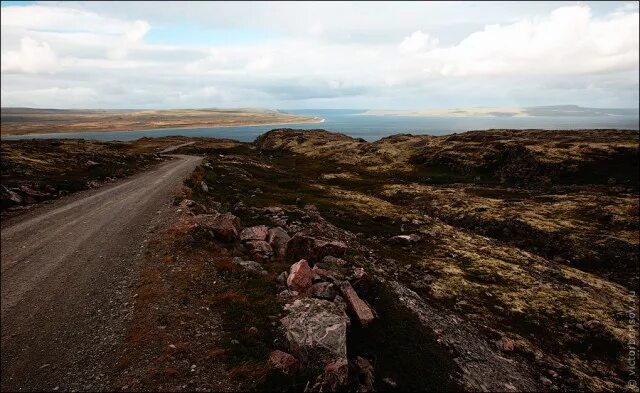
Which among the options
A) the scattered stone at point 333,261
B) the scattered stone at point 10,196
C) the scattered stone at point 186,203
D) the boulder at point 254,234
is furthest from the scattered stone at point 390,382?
the scattered stone at point 10,196

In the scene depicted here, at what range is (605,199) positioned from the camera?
6994 cm

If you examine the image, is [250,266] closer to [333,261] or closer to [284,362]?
[333,261]

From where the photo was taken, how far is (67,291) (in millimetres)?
20188

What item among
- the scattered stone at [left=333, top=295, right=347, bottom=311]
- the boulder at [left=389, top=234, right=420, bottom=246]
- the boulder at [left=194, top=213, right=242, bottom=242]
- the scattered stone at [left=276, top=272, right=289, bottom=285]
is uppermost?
the boulder at [left=194, top=213, right=242, bottom=242]

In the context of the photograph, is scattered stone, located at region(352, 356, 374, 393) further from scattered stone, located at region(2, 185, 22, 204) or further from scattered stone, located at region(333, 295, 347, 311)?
scattered stone, located at region(2, 185, 22, 204)

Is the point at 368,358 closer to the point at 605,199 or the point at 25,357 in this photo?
the point at 25,357

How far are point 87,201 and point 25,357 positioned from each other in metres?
26.8

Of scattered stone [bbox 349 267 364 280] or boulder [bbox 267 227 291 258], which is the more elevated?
boulder [bbox 267 227 291 258]

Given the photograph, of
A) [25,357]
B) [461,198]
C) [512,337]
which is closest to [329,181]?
[461,198]

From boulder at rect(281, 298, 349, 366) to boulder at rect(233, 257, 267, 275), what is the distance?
5565 mm

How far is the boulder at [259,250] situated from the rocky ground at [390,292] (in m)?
0.12

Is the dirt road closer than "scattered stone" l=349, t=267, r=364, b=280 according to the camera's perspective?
Yes

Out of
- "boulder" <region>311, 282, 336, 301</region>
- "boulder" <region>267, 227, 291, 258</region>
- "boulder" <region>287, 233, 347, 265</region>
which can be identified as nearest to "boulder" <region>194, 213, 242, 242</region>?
"boulder" <region>267, 227, 291, 258</region>

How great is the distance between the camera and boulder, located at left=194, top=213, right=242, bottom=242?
96.1 feet
